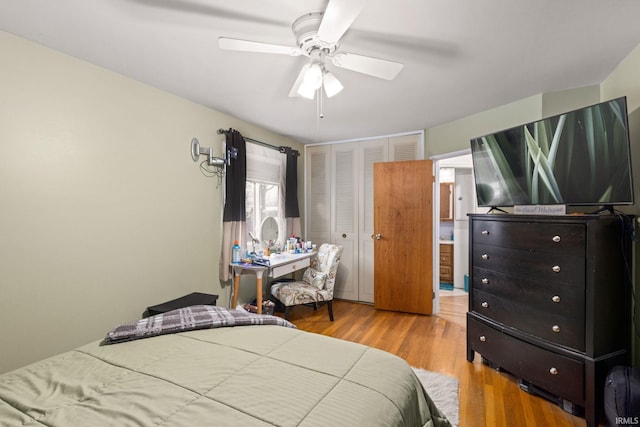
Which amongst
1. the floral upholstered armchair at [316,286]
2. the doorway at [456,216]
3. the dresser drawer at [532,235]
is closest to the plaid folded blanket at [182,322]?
the floral upholstered armchair at [316,286]

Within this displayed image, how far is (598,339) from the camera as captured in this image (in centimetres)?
178

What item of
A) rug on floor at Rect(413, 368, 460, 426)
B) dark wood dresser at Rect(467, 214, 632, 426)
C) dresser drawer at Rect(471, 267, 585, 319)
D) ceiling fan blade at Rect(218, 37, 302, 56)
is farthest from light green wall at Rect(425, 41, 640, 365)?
A: ceiling fan blade at Rect(218, 37, 302, 56)

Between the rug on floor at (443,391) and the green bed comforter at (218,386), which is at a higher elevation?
the green bed comforter at (218,386)

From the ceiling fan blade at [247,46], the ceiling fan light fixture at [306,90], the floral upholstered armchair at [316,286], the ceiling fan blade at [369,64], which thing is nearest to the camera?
the ceiling fan blade at [247,46]

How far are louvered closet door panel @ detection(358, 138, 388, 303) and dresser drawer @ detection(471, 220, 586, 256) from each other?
177cm

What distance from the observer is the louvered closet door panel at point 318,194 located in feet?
14.7

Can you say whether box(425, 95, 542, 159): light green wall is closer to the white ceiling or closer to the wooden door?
the white ceiling

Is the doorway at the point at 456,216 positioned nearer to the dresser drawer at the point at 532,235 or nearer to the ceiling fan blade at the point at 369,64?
the dresser drawer at the point at 532,235

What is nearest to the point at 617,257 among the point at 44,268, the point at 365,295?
the point at 365,295

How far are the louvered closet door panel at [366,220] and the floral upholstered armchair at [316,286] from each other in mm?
705

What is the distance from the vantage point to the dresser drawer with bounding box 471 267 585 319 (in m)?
1.84

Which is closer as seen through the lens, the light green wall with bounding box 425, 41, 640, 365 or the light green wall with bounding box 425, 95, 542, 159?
the light green wall with bounding box 425, 41, 640, 365

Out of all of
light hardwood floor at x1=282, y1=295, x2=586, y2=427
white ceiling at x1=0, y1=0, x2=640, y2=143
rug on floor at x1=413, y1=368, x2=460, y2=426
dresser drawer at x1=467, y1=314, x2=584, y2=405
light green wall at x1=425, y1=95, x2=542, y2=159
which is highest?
white ceiling at x1=0, y1=0, x2=640, y2=143

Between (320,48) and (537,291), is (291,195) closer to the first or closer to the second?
(320,48)
